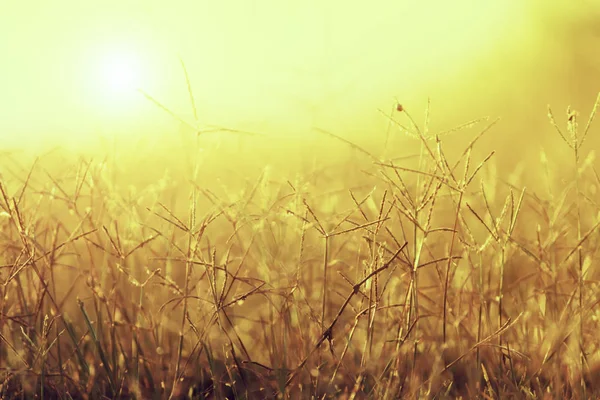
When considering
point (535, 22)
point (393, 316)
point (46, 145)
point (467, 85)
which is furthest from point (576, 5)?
point (393, 316)

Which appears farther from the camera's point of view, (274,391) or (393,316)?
(393,316)

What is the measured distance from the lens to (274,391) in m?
1.24

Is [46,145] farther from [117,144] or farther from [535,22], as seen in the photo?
[535,22]

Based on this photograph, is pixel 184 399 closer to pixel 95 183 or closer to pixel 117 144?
pixel 95 183

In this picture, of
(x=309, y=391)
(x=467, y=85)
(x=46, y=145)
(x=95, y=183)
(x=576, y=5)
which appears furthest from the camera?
(x=576, y=5)

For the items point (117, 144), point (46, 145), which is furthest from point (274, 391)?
point (46, 145)

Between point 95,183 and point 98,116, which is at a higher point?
point 98,116

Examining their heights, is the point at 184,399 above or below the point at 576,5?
below

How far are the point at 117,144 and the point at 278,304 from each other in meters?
0.75

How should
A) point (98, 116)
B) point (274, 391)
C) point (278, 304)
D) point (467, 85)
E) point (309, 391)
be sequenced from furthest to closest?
point (467, 85) < point (98, 116) < point (278, 304) < point (274, 391) < point (309, 391)

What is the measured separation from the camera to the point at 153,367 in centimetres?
132

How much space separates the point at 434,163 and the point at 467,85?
300 inches

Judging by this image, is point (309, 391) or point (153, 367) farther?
point (153, 367)

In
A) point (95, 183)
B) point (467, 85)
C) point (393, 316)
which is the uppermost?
point (467, 85)
